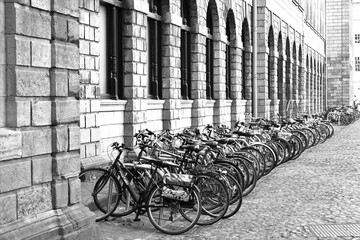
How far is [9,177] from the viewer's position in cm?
632

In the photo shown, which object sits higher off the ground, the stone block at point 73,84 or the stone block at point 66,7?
the stone block at point 66,7

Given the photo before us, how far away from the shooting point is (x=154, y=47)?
51.3 feet

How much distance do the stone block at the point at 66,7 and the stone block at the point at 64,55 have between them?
34 cm

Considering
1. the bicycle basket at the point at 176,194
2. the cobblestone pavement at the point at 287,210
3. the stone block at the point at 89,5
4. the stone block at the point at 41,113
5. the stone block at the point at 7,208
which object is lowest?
the cobblestone pavement at the point at 287,210

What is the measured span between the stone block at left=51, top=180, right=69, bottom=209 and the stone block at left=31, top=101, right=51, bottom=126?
671 millimetres

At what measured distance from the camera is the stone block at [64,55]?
7.00 metres

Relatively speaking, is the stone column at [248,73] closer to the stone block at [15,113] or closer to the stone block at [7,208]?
the stone block at [15,113]

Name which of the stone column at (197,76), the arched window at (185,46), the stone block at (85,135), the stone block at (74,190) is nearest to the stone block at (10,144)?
the stone block at (74,190)

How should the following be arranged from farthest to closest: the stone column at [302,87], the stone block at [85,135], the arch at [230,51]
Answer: the stone column at [302,87]
the arch at [230,51]
the stone block at [85,135]

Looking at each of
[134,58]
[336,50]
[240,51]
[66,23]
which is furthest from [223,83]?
[336,50]

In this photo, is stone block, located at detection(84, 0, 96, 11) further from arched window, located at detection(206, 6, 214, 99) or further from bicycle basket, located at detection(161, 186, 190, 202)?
arched window, located at detection(206, 6, 214, 99)

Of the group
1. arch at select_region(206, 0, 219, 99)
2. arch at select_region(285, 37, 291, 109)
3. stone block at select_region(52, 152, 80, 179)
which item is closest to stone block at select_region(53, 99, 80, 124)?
stone block at select_region(52, 152, 80, 179)

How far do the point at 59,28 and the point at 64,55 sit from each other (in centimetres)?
29

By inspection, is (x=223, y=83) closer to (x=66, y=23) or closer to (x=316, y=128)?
(x=316, y=128)
